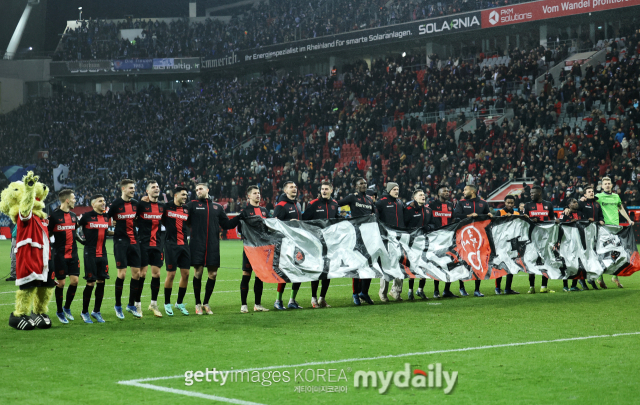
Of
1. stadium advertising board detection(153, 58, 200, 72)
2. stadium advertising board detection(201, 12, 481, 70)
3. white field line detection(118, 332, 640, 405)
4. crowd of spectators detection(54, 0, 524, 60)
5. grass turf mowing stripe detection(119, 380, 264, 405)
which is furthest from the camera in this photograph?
stadium advertising board detection(153, 58, 200, 72)

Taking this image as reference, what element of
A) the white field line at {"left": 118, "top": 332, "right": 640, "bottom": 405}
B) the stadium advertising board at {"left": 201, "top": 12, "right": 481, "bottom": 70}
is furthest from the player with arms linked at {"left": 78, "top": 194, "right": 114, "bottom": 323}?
the stadium advertising board at {"left": 201, "top": 12, "right": 481, "bottom": 70}

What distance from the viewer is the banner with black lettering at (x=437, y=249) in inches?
466

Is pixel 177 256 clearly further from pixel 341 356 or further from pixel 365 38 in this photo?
pixel 365 38

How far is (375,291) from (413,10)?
100 feet

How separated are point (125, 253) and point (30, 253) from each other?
4.75 feet

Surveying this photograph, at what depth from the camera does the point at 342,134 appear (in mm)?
39062

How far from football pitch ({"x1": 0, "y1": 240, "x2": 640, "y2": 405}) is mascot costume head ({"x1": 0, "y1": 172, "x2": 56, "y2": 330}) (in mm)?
292

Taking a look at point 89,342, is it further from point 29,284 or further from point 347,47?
point 347,47

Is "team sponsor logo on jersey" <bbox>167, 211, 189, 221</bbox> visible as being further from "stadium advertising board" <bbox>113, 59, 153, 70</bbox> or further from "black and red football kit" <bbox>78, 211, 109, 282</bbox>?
"stadium advertising board" <bbox>113, 59, 153, 70</bbox>

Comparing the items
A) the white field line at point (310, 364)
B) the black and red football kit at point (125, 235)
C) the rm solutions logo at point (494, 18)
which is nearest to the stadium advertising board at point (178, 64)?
the rm solutions logo at point (494, 18)

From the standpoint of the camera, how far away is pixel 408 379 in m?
6.33

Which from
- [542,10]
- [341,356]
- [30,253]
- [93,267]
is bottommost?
[341,356]

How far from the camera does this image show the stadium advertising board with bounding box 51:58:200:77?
181 feet

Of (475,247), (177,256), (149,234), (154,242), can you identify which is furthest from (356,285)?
(149,234)
